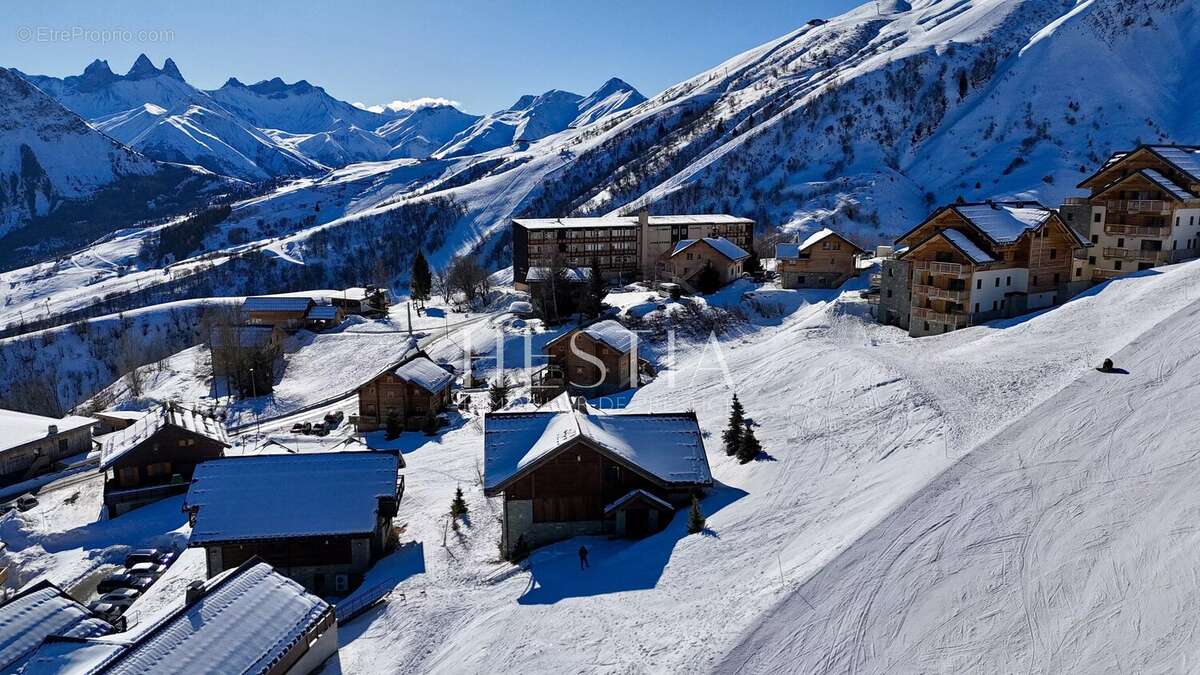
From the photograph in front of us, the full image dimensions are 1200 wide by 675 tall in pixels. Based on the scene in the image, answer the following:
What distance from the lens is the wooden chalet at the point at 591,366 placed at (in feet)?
157

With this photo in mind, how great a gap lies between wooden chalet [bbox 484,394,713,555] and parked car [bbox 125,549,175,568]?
53.8 feet

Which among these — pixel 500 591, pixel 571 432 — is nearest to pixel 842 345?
pixel 571 432

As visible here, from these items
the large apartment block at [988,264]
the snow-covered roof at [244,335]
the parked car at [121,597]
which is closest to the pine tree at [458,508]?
the parked car at [121,597]

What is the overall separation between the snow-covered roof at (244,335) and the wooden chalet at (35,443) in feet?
51.1

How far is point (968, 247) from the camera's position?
135 feet

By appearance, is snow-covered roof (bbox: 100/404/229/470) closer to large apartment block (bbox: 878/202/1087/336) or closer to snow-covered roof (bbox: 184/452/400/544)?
snow-covered roof (bbox: 184/452/400/544)

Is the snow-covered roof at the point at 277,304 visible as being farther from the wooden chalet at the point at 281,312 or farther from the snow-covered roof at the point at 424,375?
the snow-covered roof at the point at 424,375

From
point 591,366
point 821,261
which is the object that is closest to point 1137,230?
point 821,261

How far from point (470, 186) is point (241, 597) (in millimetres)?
173239

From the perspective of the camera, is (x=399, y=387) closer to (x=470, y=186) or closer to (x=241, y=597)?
(x=241, y=597)

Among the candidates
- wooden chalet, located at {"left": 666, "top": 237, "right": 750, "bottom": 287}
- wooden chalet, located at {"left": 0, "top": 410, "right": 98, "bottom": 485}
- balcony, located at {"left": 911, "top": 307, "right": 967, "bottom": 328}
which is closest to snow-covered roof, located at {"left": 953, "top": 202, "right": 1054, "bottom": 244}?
balcony, located at {"left": 911, "top": 307, "right": 967, "bottom": 328}

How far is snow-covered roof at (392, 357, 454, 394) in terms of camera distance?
46.2 m

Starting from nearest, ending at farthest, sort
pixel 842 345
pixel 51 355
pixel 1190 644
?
pixel 1190 644 → pixel 842 345 → pixel 51 355

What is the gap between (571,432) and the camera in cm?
2650
